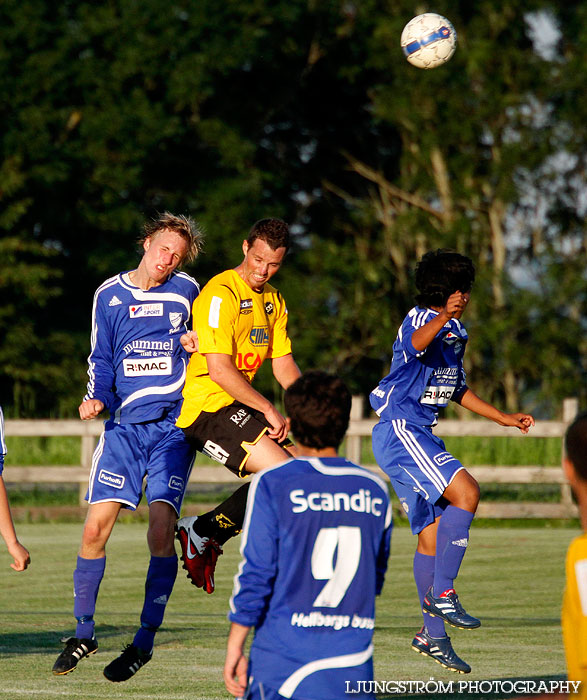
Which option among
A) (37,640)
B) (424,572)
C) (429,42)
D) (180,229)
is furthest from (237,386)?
(429,42)

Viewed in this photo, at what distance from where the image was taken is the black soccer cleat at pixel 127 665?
591 centimetres

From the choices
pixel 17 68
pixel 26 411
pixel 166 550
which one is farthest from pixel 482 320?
pixel 166 550

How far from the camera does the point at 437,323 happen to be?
22.0 ft

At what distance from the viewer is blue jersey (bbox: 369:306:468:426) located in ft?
23.6

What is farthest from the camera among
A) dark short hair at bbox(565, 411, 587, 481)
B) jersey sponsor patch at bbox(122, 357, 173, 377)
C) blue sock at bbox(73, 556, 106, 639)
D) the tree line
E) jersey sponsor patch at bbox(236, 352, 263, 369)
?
the tree line

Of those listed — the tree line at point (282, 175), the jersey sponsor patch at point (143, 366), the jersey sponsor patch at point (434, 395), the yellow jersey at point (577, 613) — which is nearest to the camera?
the yellow jersey at point (577, 613)

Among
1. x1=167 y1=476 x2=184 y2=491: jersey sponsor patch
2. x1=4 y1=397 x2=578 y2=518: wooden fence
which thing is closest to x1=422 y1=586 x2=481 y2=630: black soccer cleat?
x1=167 y1=476 x2=184 y2=491: jersey sponsor patch

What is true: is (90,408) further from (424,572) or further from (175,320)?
(424,572)

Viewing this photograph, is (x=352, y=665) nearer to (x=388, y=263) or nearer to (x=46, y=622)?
(x=46, y=622)

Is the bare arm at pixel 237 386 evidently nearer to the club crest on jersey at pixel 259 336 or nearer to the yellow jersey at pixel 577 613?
the club crest on jersey at pixel 259 336

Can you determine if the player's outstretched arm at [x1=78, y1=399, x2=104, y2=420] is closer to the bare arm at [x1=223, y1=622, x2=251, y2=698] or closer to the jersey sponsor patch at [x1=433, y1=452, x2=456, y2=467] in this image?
the jersey sponsor patch at [x1=433, y1=452, x2=456, y2=467]

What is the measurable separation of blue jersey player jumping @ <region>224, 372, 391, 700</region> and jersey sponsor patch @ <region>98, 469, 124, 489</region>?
265 cm

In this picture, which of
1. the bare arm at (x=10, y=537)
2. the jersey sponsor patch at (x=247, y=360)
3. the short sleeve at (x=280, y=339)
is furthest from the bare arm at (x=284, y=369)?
the bare arm at (x=10, y=537)

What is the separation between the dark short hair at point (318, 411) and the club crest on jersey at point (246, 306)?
8.82 feet
